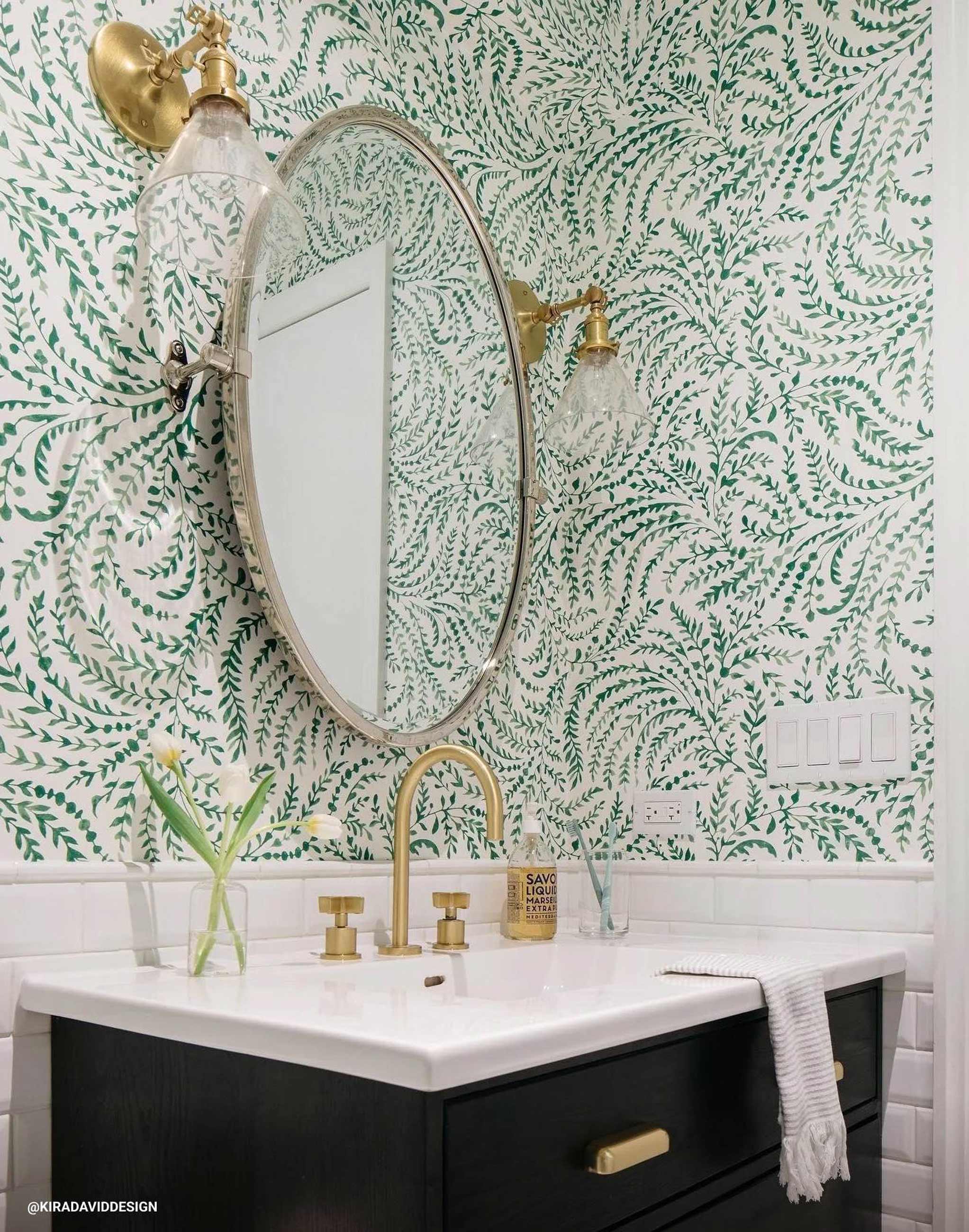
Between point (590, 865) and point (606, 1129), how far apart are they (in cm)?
79

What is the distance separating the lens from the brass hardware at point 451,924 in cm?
155

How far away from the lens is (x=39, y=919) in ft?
3.97

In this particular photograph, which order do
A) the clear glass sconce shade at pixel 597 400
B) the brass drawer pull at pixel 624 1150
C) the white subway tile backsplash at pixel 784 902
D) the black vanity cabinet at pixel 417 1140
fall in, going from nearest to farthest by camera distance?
the black vanity cabinet at pixel 417 1140 → the brass drawer pull at pixel 624 1150 → the white subway tile backsplash at pixel 784 902 → the clear glass sconce shade at pixel 597 400

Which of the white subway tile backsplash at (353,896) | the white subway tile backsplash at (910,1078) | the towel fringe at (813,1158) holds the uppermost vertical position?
the white subway tile backsplash at (353,896)

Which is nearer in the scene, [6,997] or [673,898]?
[6,997]

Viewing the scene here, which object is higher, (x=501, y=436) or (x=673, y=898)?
(x=501, y=436)

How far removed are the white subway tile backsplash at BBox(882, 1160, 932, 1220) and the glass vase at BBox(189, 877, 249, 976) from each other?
3.17ft

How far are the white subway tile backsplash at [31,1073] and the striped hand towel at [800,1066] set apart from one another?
2.14ft

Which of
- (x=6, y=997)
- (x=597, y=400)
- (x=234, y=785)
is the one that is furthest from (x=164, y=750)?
(x=597, y=400)

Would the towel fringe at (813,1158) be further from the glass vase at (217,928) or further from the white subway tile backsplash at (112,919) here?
the white subway tile backsplash at (112,919)

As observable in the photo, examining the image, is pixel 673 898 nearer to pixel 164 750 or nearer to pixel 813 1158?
pixel 813 1158

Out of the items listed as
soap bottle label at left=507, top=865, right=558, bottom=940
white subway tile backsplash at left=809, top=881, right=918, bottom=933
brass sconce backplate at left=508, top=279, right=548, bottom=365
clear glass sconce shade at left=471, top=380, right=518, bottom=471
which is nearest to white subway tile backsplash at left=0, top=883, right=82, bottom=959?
soap bottle label at left=507, top=865, right=558, bottom=940

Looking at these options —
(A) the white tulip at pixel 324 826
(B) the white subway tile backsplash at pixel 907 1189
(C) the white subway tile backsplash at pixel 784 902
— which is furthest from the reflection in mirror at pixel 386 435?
(B) the white subway tile backsplash at pixel 907 1189

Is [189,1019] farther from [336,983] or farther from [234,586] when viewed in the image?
[234,586]
